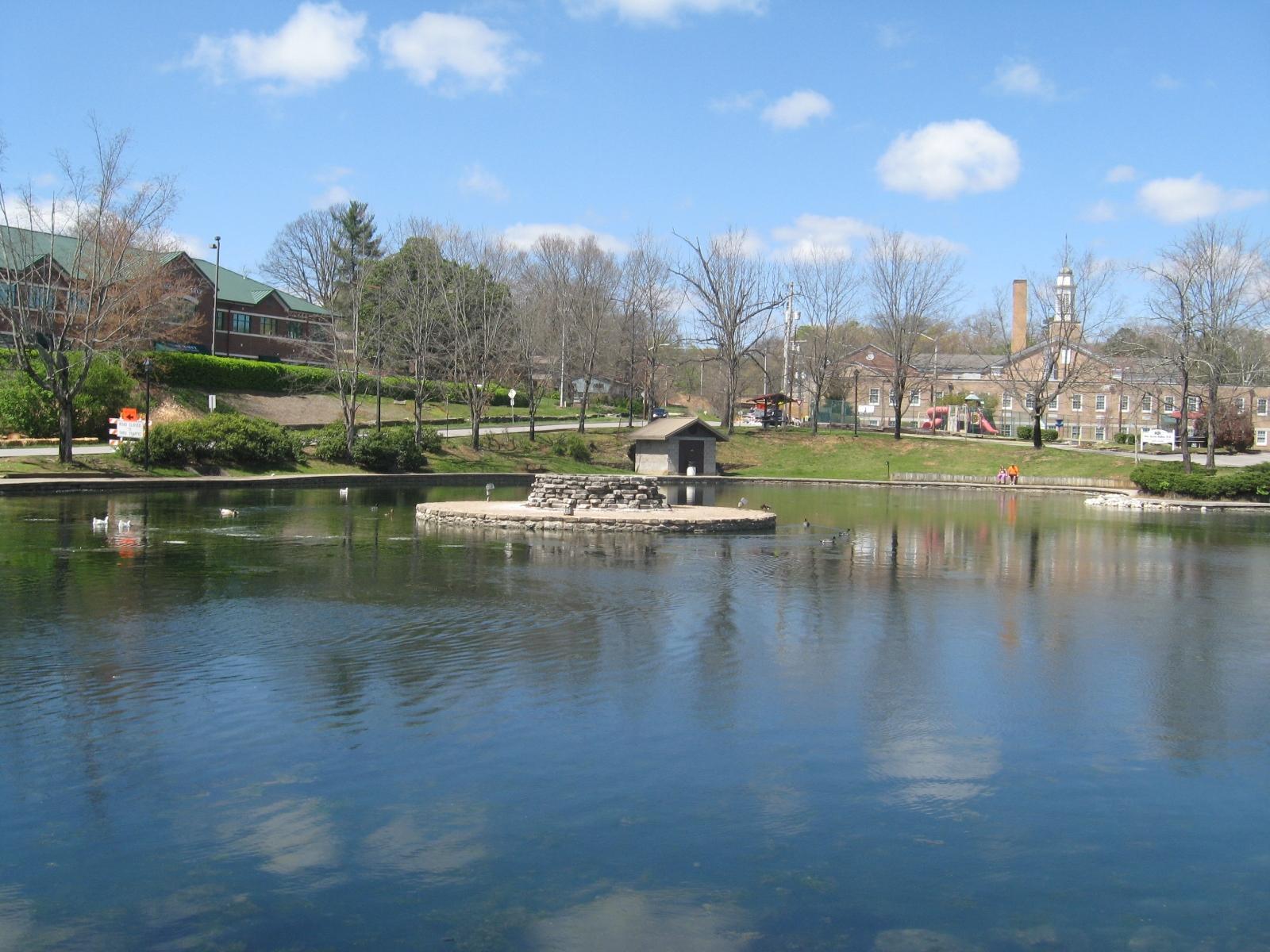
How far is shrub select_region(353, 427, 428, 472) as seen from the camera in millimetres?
51000

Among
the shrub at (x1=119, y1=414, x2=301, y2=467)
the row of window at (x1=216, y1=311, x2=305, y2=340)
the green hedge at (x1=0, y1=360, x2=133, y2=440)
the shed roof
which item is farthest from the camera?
the row of window at (x1=216, y1=311, x2=305, y2=340)

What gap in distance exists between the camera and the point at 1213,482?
151 ft

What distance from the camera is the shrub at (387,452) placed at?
5100cm

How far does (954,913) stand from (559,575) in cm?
1416

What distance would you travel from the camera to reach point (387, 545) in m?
25.3

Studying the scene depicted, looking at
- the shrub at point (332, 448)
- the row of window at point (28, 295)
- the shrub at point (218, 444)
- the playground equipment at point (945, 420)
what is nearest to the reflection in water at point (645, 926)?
the shrub at point (218, 444)

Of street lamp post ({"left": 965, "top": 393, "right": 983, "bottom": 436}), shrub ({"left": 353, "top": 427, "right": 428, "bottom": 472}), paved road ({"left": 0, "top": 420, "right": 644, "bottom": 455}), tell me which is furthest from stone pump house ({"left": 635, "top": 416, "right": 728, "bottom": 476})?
street lamp post ({"left": 965, "top": 393, "right": 983, "bottom": 436})

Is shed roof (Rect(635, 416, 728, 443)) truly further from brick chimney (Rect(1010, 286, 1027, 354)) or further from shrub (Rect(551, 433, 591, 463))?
brick chimney (Rect(1010, 286, 1027, 354))

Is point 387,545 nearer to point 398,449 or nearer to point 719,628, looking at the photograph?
point 719,628

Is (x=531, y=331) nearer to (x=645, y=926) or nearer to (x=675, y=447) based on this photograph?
(x=675, y=447)

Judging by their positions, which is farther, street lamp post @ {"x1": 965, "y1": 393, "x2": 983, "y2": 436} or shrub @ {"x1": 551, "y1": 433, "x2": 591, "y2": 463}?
street lamp post @ {"x1": 965, "y1": 393, "x2": 983, "y2": 436}

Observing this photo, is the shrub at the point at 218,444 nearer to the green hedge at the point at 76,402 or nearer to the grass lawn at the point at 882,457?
the green hedge at the point at 76,402

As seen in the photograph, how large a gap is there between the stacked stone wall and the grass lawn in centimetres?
2937

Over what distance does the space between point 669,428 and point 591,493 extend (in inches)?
1066
